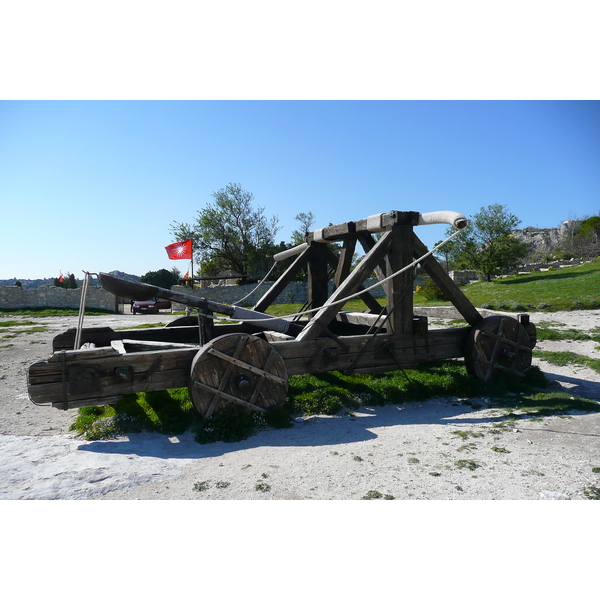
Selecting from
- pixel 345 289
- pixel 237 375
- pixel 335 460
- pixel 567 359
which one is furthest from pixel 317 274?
pixel 567 359

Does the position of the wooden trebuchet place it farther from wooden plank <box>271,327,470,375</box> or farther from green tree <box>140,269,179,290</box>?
green tree <box>140,269,179,290</box>

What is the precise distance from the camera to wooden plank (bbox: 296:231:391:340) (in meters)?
5.46

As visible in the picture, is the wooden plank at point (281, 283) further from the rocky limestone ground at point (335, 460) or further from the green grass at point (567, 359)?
the green grass at point (567, 359)

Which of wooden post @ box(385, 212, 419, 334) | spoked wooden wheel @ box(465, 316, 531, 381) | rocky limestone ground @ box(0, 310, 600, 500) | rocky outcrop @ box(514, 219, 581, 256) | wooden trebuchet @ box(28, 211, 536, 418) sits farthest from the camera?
rocky outcrop @ box(514, 219, 581, 256)

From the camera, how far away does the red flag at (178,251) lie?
2639 cm

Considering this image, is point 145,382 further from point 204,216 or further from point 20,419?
point 204,216

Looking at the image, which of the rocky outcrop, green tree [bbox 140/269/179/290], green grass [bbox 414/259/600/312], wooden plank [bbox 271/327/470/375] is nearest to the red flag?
green tree [bbox 140/269/179/290]

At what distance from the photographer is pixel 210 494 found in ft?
11.0

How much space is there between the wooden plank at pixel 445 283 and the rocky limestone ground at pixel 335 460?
→ 4.74 ft

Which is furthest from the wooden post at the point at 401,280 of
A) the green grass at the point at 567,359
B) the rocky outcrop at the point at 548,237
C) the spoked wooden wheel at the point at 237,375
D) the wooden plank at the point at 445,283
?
the rocky outcrop at the point at 548,237

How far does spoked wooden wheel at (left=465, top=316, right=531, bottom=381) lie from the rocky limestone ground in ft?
2.79

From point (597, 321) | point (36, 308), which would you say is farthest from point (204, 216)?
point (597, 321)

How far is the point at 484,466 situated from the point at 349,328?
417cm

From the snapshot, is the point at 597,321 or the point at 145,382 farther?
the point at 597,321
